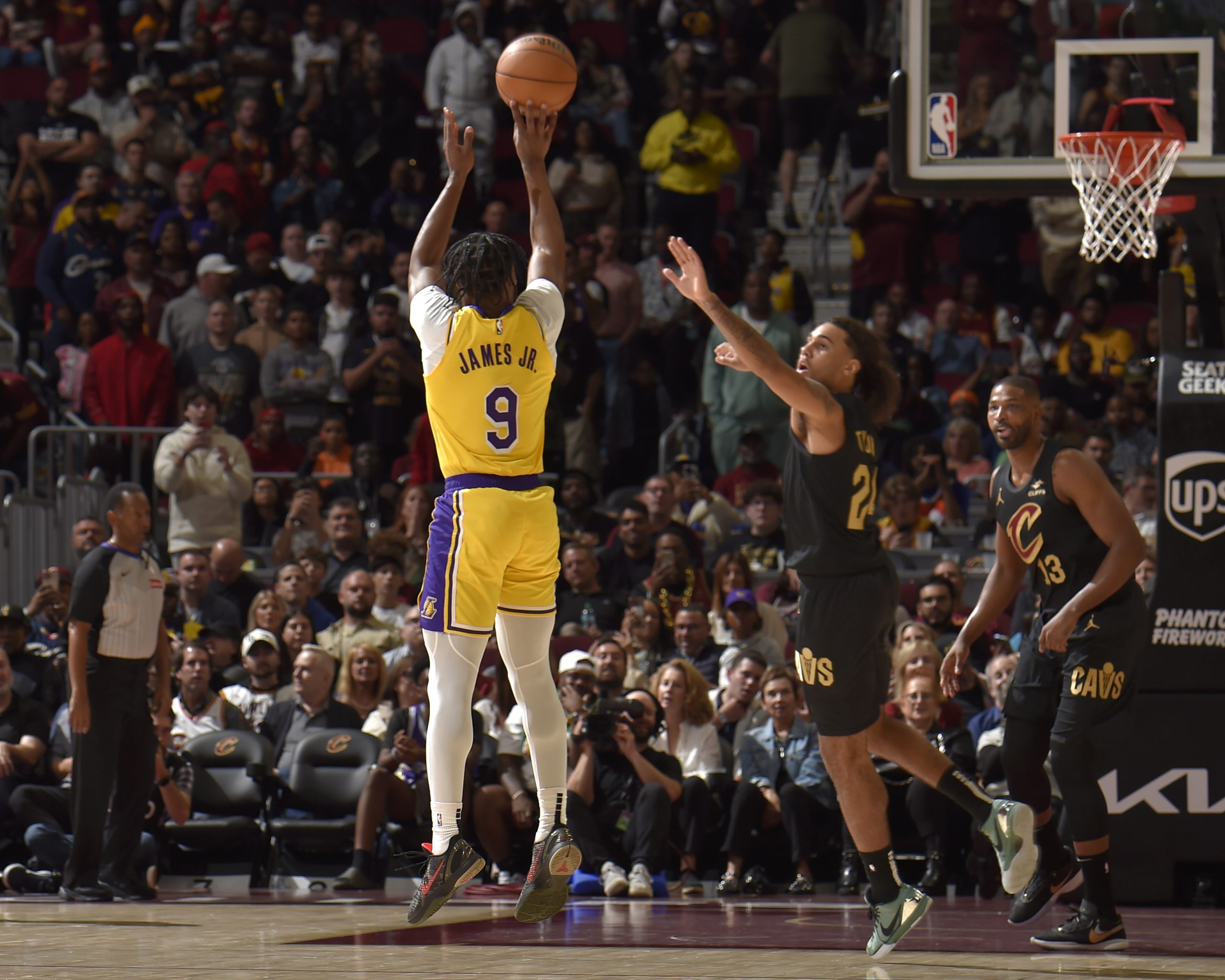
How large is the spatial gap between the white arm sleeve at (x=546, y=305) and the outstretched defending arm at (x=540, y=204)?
69 millimetres

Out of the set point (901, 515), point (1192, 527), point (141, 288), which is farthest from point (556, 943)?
point (141, 288)

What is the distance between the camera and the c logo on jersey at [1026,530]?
24.4ft

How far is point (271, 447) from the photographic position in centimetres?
1518

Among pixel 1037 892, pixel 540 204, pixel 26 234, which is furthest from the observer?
pixel 26 234

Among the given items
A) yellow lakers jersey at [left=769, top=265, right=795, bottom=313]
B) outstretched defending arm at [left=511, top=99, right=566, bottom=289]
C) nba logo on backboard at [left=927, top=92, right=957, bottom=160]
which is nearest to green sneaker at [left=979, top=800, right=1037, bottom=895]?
outstretched defending arm at [left=511, top=99, right=566, bottom=289]

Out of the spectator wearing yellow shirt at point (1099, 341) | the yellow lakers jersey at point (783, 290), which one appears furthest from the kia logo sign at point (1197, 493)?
the yellow lakers jersey at point (783, 290)

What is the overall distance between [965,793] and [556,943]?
1.68 metres

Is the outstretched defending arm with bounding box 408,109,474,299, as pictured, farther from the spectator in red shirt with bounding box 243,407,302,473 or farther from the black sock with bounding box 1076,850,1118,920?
the spectator in red shirt with bounding box 243,407,302,473

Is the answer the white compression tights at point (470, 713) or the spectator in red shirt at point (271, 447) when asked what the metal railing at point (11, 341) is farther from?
the white compression tights at point (470, 713)

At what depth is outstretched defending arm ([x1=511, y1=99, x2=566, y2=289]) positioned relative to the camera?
22.6 ft

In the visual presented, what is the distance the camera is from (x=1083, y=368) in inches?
603

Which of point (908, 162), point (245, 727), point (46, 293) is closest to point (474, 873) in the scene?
point (908, 162)

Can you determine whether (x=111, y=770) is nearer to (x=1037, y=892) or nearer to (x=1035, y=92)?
(x=1037, y=892)

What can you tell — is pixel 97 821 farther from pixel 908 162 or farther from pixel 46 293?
pixel 46 293
